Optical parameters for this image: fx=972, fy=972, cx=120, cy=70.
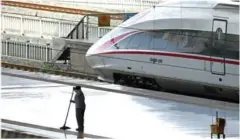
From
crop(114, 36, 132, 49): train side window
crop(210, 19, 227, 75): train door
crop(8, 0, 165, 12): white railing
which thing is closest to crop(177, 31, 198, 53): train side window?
crop(210, 19, 227, 75): train door

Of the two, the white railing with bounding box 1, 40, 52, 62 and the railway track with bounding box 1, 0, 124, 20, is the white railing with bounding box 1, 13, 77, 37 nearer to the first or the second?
the white railing with bounding box 1, 40, 52, 62

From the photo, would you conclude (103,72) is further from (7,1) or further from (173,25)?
(7,1)

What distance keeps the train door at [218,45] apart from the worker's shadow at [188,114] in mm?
6499

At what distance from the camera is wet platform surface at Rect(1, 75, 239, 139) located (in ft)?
46.6

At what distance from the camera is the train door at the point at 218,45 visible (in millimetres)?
22547

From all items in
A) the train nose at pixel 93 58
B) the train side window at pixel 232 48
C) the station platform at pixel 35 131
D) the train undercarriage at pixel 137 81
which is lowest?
the station platform at pixel 35 131

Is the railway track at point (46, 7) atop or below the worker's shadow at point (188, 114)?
atop

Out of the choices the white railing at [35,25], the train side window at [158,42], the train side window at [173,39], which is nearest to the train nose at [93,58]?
the train side window at [158,42]

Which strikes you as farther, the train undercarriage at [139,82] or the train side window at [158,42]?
the train undercarriage at [139,82]

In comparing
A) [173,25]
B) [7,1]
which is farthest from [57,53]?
[7,1]

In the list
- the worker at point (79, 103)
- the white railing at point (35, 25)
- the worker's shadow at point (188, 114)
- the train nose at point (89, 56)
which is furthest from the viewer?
the white railing at point (35, 25)

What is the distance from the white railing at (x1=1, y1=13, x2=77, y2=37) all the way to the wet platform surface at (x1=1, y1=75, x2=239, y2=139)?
1176 cm

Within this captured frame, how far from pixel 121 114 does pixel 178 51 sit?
26.2 ft

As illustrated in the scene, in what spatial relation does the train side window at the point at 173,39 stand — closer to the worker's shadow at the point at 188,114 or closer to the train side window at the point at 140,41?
the train side window at the point at 140,41
